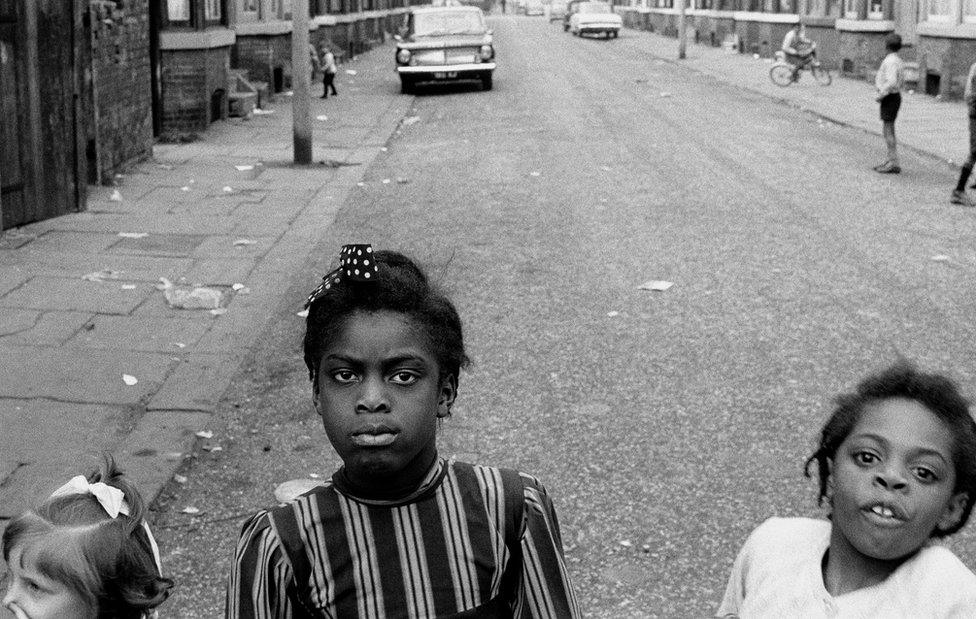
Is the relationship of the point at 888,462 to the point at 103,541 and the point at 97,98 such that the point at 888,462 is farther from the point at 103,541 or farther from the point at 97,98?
the point at 97,98

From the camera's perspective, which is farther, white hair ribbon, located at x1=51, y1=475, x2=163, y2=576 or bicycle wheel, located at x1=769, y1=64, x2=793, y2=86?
bicycle wheel, located at x1=769, y1=64, x2=793, y2=86

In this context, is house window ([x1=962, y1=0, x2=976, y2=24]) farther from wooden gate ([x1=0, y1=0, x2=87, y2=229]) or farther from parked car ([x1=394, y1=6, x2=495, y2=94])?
wooden gate ([x1=0, y1=0, x2=87, y2=229])

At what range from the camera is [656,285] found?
28.4ft

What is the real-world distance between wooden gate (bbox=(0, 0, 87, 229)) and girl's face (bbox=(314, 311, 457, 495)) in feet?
28.9

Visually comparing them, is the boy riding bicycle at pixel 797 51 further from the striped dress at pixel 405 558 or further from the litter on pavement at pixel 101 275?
the striped dress at pixel 405 558

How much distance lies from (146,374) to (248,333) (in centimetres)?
97

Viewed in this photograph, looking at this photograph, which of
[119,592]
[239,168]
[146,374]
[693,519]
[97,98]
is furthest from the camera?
[239,168]

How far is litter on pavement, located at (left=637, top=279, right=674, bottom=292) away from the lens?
8.59m

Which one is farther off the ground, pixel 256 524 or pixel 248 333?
pixel 256 524

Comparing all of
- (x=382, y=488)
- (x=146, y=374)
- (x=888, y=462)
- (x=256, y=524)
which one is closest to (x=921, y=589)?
(x=888, y=462)

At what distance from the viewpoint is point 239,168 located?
Result: 14555mm

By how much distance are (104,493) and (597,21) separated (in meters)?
55.2

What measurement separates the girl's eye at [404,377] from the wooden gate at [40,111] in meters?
8.83

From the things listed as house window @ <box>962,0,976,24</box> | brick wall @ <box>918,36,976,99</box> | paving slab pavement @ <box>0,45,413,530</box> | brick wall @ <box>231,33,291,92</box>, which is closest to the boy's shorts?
paving slab pavement @ <box>0,45,413,530</box>
